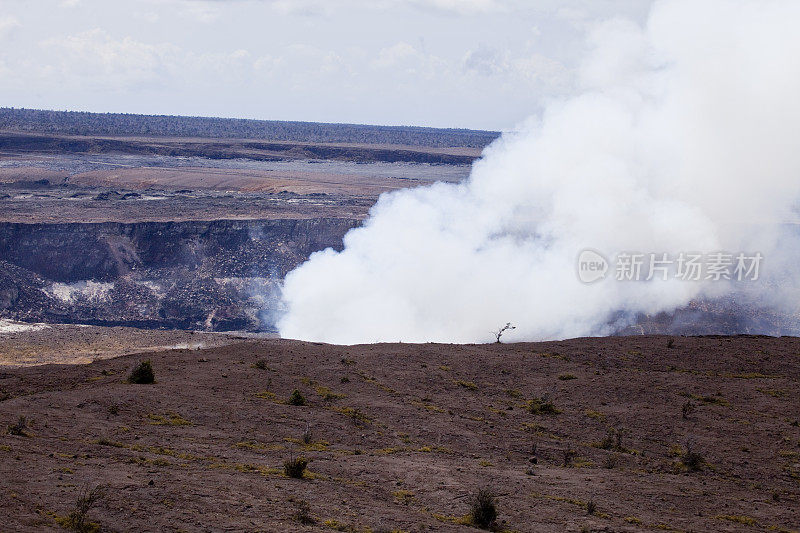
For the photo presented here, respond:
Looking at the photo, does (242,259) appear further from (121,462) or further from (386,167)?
(386,167)

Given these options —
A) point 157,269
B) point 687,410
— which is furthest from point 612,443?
point 157,269

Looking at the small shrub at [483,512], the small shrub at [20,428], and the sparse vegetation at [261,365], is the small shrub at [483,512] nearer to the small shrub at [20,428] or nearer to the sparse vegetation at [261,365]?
the small shrub at [20,428]

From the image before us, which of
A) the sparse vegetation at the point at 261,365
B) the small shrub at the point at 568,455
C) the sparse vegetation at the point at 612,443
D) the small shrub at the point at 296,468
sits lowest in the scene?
the small shrub at the point at 296,468

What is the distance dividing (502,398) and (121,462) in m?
12.9

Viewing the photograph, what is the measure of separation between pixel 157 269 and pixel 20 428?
40239 mm

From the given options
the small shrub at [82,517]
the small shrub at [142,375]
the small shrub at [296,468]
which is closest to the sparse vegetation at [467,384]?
the small shrub at [142,375]

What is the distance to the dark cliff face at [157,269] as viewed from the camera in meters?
50.6

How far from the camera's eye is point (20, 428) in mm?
18094

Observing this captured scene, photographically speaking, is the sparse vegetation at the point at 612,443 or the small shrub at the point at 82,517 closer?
the small shrub at the point at 82,517

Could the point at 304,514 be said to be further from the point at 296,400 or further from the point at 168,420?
the point at 296,400

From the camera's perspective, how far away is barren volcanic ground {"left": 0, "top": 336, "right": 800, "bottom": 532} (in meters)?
15.2

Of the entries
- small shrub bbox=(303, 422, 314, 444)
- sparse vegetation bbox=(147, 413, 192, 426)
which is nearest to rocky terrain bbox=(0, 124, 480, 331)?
sparse vegetation bbox=(147, 413, 192, 426)

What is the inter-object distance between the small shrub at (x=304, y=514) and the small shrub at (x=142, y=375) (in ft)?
36.7

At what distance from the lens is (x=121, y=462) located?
16.8 m
